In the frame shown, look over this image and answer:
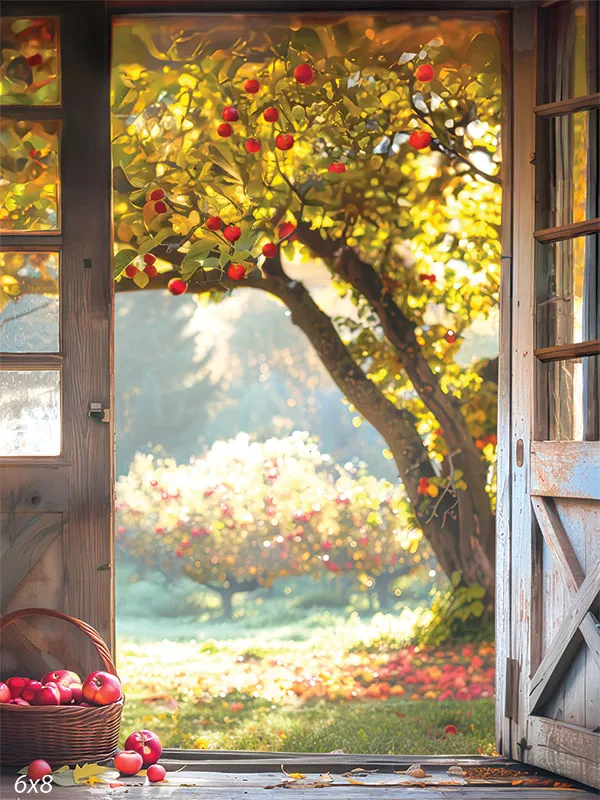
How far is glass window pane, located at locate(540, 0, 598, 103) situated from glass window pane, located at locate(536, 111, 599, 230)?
94mm

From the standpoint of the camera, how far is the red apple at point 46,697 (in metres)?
2.74

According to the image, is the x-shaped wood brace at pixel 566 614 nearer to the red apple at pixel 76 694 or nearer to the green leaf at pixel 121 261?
the red apple at pixel 76 694

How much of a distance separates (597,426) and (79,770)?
2090 millimetres

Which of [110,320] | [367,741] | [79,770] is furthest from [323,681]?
[110,320]

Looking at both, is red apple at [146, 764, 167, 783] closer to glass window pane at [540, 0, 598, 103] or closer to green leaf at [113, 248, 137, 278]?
green leaf at [113, 248, 137, 278]

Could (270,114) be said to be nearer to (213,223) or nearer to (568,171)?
(213,223)

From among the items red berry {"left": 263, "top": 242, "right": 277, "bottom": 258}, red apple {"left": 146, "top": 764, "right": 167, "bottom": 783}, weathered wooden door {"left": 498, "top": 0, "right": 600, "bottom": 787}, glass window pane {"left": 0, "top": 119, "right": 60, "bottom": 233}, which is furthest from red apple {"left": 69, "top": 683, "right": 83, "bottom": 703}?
red berry {"left": 263, "top": 242, "right": 277, "bottom": 258}

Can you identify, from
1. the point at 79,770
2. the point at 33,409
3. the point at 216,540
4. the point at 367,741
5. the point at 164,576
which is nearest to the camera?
the point at 79,770

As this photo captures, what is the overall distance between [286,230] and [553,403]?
203cm

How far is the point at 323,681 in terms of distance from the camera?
5.42 meters

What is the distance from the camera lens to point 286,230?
4375 millimetres

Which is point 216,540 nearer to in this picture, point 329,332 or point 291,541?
point 291,541

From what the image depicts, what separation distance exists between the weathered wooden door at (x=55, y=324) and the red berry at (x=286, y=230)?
1394mm

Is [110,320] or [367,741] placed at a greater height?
[110,320]
